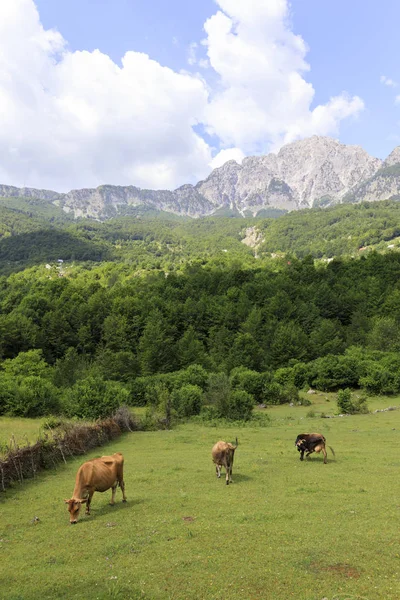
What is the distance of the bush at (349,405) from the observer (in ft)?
154

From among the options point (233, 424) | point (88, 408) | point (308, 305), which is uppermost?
point (308, 305)

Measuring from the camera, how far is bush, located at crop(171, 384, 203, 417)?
48312mm

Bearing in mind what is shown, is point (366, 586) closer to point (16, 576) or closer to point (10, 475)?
point (16, 576)

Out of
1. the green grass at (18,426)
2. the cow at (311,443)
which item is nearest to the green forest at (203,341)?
the green grass at (18,426)

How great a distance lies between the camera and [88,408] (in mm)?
44250

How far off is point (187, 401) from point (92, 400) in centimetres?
1182

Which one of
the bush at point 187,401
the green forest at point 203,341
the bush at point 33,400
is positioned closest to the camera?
the bush at point 33,400

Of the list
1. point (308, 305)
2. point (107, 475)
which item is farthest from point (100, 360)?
point (107, 475)

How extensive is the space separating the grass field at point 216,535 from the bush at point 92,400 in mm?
21581

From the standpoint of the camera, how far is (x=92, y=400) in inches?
1775

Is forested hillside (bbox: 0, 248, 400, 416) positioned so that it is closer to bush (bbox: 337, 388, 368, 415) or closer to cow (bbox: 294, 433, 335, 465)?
bush (bbox: 337, 388, 368, 415)

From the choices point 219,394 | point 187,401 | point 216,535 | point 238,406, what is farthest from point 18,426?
point 216,535

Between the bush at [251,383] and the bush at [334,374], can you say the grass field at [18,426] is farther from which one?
the bush at [334,374]

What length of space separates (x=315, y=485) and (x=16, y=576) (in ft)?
41.4
